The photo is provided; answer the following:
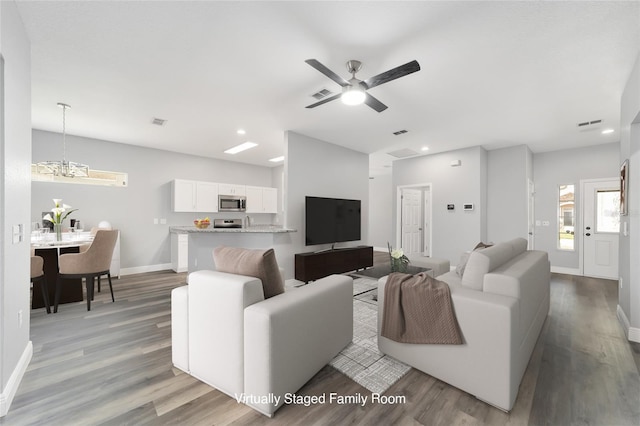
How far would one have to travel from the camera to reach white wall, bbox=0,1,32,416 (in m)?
1.73

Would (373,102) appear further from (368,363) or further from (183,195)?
(183,195)

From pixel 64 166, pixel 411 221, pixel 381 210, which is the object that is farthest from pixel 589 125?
pixel 64 166

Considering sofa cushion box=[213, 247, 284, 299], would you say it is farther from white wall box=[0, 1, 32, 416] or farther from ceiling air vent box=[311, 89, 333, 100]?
ceiling air vent box=[311, 89, 333, 100]

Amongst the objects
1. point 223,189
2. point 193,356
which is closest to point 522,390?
point 193,356

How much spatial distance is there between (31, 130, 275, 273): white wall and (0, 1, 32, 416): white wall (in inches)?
113

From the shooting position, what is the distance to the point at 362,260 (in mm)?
5680

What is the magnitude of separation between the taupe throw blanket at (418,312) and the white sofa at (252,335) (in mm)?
445

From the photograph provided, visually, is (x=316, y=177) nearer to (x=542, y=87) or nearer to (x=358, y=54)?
(x=358, y=54)

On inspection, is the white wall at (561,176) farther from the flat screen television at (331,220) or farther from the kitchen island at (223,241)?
the kitchen island at (223,241)

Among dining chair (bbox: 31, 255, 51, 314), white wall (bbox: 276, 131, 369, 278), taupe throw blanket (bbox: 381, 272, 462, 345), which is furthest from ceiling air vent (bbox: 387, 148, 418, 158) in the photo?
dining chair (bbox: 31, 255, 51, 314)

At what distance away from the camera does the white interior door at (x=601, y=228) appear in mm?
5316

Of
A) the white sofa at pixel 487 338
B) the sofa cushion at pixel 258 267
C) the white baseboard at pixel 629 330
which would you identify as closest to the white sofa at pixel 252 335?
the sofa cushion at pixel 258 267

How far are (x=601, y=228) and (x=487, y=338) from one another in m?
5.93

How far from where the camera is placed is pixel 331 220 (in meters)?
Result: 5.30
